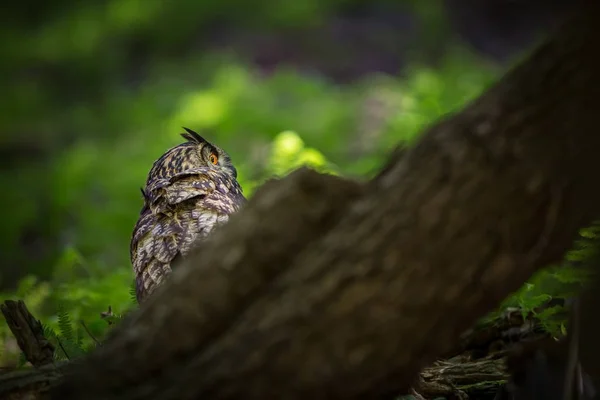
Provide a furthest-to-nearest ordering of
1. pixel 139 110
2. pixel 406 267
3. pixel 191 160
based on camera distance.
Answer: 1. pixel 139 110
2. pixel 191 160
3. pixel 406 267

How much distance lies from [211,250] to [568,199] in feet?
3.37

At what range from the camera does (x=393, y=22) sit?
53.8ft

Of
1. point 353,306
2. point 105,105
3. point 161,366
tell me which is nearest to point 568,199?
point 353,306

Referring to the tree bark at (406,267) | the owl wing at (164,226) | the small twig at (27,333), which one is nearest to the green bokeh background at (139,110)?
the owl wing at (164,226)

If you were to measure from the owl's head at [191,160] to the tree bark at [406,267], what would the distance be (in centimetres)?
160

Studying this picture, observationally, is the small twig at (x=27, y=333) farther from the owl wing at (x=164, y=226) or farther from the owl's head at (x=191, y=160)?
the owl's head at (x=191, y=160)

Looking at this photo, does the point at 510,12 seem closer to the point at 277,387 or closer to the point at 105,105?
the point at 105,105

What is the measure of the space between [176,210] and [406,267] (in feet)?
5.17

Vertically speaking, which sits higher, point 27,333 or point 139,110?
point 139,110

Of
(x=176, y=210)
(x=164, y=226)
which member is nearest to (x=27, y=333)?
(x=164, y=226)

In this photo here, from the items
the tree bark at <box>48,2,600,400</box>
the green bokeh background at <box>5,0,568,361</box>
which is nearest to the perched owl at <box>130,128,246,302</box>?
the green bokeh background at <box>5,0,568,361</box>

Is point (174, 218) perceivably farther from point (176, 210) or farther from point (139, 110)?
point (139, 110)

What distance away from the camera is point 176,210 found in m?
3.32

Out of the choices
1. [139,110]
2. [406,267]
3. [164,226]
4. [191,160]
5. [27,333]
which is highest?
[139,110]
